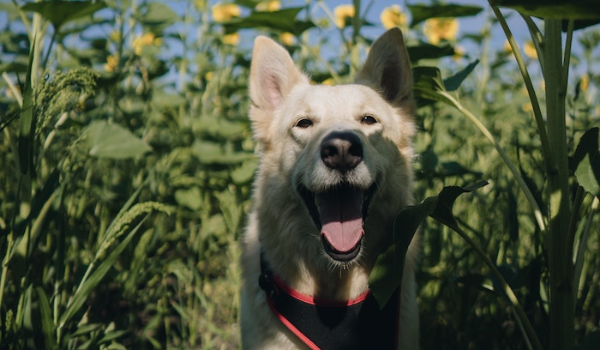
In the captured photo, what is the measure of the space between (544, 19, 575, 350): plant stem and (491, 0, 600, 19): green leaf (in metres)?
0.60

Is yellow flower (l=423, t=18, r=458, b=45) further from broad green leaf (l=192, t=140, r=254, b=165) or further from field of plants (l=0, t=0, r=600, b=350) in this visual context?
broad green leaf (l=192, t=140, r=254, b=165)

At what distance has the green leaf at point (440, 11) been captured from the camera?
2.58 meters

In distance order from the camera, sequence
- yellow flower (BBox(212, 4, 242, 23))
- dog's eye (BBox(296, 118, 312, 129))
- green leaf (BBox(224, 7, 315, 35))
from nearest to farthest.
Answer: dog's eye (BBox(296, 118, 312, 129)) → green leaf (BBox(224, 7, 315, 35)) → yellow flower (BBox(212, 4, 242, 23))

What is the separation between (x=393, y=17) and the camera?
4.15 metres

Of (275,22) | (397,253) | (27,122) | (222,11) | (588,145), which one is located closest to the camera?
(397,253)

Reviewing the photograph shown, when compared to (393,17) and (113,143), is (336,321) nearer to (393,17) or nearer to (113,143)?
(113,143)

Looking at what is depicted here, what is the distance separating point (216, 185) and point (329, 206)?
193 centimetres

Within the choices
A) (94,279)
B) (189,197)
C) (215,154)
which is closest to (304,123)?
(94,279)

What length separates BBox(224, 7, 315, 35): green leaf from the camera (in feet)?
8.84

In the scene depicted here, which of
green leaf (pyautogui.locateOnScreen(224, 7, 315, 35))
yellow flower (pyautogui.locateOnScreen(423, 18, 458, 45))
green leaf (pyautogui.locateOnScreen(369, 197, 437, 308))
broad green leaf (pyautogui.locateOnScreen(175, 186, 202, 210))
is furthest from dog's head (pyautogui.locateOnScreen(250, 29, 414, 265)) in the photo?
yellow flower (pyautogui.locateOnScreen(423, 18, 458, 45))

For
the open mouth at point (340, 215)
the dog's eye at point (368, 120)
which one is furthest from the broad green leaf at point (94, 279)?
the dog's eye at point (368, 120)

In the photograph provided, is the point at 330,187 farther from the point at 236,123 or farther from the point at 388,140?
the point at 236,123

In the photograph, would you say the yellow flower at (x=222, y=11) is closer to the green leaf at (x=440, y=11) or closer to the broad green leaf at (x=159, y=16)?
the broad green leaf at (x=159, y=16)

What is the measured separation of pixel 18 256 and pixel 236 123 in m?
2.06
